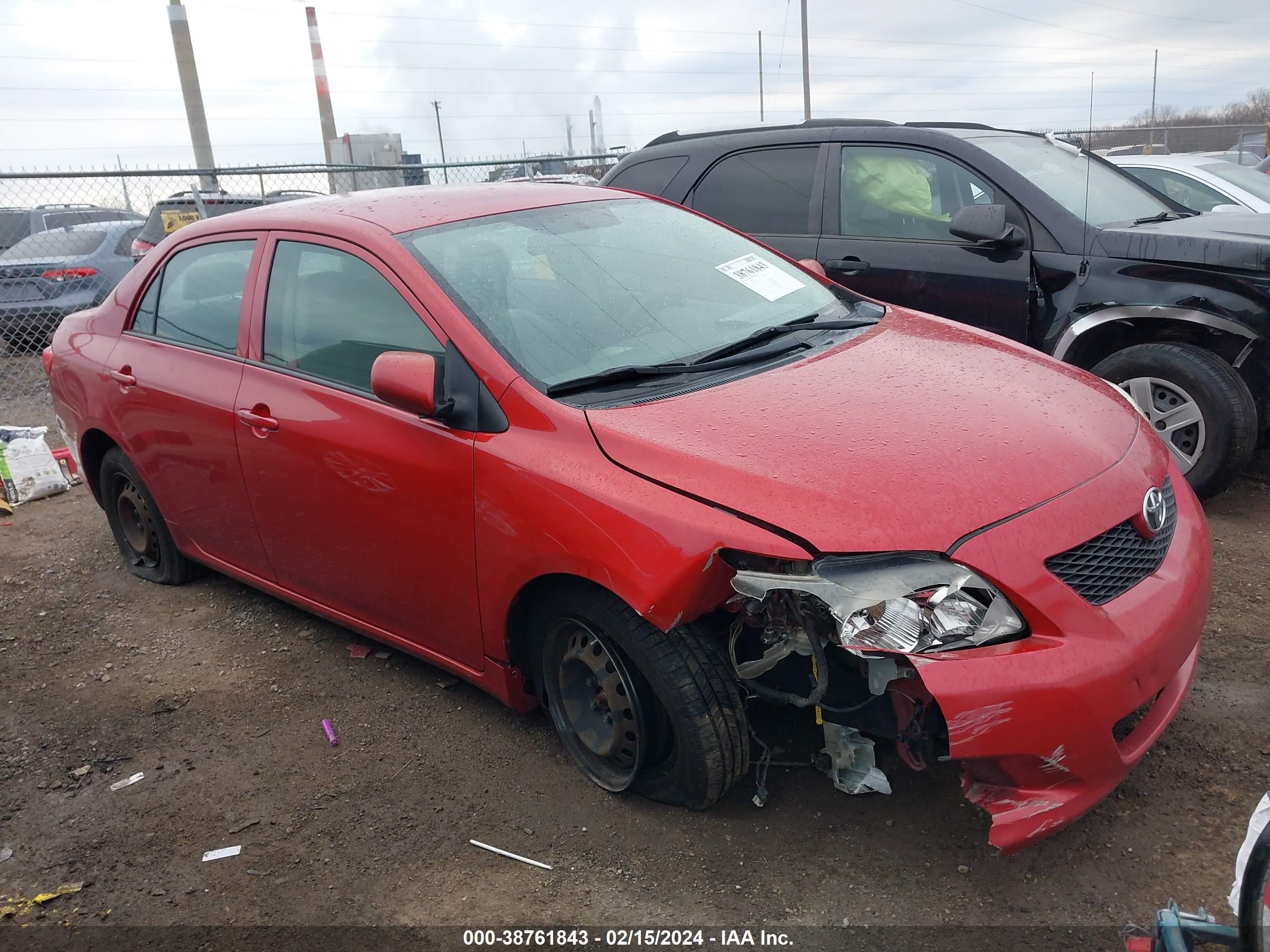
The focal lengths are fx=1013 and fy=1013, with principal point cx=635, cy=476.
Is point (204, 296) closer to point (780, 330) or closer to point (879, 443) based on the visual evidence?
point (780, 330)

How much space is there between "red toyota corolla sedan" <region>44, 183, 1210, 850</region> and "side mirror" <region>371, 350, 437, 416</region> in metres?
0.01

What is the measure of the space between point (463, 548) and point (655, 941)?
3.87ft

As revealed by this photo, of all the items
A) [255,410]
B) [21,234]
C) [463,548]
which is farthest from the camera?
[21,234]

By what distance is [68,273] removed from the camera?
1057cm

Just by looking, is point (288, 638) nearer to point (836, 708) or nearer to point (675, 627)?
point (675, 627)

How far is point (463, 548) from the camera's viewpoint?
295 cm

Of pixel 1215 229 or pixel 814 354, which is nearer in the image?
pixel 814 354

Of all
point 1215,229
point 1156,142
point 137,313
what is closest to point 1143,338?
point 1215,229

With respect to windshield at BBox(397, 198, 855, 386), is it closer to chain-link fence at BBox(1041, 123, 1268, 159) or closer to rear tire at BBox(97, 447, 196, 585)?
rear tire at BBox(97, 447, 196, 585)

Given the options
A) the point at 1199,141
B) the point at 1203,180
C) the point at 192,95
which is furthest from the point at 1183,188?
Answer: the point at 192,95

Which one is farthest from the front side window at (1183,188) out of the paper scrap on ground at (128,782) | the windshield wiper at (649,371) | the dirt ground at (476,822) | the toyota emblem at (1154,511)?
the paper scrap on ground at (128,782)

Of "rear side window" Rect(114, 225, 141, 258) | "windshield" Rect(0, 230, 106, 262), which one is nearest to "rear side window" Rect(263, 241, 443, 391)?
"windshield" Rect(0, 230, 106, 262)

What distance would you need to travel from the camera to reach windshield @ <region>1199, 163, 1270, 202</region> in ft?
26.3

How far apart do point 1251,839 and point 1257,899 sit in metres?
0.13
